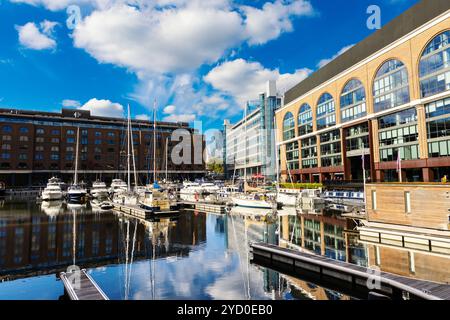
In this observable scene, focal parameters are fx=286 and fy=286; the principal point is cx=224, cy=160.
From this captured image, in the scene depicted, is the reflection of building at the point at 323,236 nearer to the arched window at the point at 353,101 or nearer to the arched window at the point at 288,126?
the arched window at the point at 353,101

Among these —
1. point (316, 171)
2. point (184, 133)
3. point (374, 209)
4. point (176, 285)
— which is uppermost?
point (184, 133)

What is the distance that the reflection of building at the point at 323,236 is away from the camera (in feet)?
77.9

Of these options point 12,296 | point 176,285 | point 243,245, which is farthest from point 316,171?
point 12,296

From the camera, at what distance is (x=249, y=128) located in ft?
513

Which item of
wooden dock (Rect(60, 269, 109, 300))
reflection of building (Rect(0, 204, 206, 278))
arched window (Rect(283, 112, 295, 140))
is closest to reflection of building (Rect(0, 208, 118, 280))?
reflection of building (Rect(0, 204, 206, 278))

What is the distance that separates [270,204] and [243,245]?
78.3 feet

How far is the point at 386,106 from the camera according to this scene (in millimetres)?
59781

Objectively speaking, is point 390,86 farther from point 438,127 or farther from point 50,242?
point 50,242

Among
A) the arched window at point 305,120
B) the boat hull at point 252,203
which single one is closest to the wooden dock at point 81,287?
the boat hull at point 252,203

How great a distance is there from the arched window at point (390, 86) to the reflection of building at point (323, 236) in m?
30.9

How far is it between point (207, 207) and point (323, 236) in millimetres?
28008

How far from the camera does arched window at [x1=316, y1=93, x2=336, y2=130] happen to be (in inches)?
3051
